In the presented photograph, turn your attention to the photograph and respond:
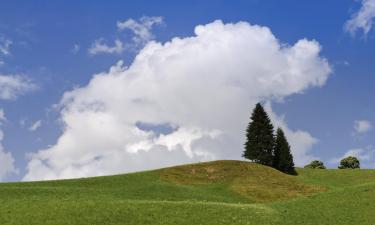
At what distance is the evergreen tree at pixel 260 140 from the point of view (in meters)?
103

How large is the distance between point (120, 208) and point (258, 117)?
62.6 metres

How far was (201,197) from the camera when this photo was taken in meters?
65.4

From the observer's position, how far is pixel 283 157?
103125 mm

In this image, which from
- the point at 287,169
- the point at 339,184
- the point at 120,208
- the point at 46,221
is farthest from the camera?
the point at 287,169

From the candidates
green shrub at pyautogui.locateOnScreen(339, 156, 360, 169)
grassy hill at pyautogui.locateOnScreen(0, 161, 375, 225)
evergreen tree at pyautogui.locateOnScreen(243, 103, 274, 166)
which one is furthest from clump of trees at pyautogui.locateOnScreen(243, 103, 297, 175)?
green shrub at pyautogui.locateOnScreen(339, 156, 360, 169)

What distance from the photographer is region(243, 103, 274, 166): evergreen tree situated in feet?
339

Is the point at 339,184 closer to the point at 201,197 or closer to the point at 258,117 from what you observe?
the point at 258,117

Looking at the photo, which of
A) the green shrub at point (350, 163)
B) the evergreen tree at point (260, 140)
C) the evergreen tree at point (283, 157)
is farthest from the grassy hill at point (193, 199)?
the green shrub at point (350, 163)

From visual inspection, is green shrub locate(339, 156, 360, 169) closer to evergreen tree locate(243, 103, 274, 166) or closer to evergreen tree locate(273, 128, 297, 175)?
evergreen tree locate(273, 128, 297, 175)

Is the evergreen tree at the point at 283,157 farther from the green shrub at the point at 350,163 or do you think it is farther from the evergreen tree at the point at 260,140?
the green shrub at the point at 350,163

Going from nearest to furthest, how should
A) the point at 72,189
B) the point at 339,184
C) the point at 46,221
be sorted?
the point at 46,221, the point at 72,189, the point at 339,184

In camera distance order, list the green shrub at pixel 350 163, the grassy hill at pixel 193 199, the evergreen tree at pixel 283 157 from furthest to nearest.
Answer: the green shrub at pixel 350 163
the evergreen tree at pixel 283 157
the grassy hill at pixel 193 199

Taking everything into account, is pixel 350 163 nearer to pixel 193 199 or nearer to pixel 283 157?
pixel 283 157

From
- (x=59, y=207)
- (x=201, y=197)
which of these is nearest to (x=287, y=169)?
(x=201, y=197)
